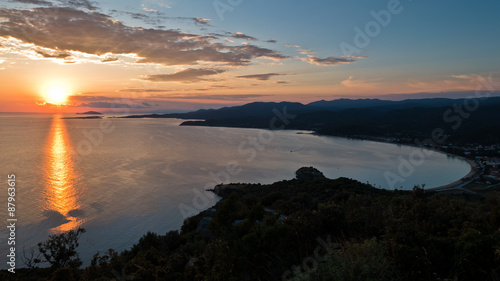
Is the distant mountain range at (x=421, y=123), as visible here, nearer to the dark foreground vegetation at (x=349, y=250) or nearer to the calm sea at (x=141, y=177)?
the calm sea at (x=141, y=177)

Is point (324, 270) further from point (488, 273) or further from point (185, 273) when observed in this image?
point (185, 273)

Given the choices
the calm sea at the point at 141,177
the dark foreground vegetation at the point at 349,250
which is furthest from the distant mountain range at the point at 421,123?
the dark foreground vegetation at the point at 349,250

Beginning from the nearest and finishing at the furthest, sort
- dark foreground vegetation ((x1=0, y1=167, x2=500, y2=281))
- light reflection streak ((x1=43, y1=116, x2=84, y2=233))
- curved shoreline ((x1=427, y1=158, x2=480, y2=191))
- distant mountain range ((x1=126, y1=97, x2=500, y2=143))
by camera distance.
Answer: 1. dark foreground vegetation ((x1=0, y1=167, x2=500, y2=281))
2. light reflection streak ((x1=43, y1=116, x2=84, y2=233))
3. curved shoreline ((x1=427, y1=158, x2=480, y2=191))
4. distant mountain range ((x1=126, y1=97, x2=500, y2=143))

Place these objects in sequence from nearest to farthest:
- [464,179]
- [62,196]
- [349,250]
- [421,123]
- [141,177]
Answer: [349,250] → [62,196] → [141,177] → [464,179] → [421,123]

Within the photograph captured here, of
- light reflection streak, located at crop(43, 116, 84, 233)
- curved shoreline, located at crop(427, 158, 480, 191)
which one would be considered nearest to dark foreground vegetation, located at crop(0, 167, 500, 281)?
light reflection streak, located at crop(43, 116, 84, 233)

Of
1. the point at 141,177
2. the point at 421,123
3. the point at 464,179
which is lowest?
the point at 464,179

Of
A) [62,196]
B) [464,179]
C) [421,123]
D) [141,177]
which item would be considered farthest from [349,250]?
[421,123]

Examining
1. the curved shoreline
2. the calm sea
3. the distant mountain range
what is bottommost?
the curved shoreline

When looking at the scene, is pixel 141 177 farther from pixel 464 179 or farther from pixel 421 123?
pixel 421 123

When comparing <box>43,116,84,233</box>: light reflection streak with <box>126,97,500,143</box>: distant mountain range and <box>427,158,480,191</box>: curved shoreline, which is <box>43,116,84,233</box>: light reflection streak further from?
<box>126,97,500,143</box>: distant mountain range

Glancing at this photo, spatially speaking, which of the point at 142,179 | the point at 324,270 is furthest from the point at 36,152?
the point at 324,270
